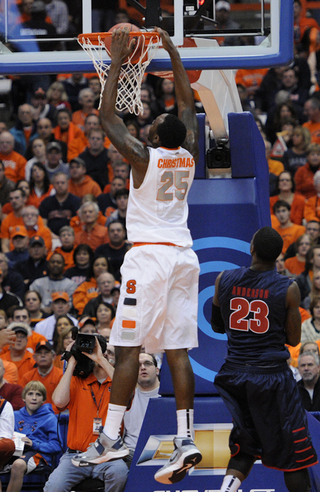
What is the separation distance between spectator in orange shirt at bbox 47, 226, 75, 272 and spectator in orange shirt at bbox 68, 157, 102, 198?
142 centimetres

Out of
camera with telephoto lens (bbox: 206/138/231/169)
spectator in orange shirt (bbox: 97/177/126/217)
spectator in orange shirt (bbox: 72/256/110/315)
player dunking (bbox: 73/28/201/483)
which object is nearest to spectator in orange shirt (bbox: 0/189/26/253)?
spectator in orange shirt (bbox: 97/177/126/217)

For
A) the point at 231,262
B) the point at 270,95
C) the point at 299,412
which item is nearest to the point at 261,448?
the point at 299,412

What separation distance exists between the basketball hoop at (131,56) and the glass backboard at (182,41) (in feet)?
0.35

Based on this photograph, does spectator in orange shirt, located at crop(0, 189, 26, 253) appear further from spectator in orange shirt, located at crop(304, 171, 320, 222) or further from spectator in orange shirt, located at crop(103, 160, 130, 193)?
spectator in orange shirt, located at crop(304, 171, 320, 222)

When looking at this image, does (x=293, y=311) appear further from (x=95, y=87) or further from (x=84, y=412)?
(x=95, y=87)

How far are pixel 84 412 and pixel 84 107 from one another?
8285 mm

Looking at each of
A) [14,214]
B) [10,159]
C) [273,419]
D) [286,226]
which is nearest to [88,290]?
[14,214]

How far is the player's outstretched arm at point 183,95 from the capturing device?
5254mm

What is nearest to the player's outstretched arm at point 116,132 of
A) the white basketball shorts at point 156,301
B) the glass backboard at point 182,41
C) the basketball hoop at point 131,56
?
the basketball hoop at point 131,56

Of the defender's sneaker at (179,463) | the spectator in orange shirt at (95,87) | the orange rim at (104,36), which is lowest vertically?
the defender's sneaker at (179,463)

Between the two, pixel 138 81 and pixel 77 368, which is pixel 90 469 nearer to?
pixel 77 368

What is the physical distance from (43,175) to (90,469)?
675 cm

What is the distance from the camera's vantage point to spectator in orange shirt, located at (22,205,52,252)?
37.7 ft

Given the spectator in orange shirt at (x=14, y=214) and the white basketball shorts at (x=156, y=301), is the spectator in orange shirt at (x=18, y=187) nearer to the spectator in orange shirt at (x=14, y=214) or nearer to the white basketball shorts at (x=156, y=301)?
the spectator in orange shirt at (x=14, y=214)
